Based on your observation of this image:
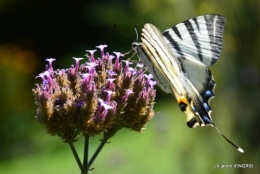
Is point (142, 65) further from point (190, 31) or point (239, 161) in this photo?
point (239, 161)

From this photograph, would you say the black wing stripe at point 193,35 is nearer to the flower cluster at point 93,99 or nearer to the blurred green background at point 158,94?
the flower cluster at point 93,99

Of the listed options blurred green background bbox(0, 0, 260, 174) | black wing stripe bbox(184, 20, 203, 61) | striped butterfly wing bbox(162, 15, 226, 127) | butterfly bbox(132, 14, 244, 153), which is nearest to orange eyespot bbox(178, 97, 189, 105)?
butterfly bbox(132, 14, 244, 153)

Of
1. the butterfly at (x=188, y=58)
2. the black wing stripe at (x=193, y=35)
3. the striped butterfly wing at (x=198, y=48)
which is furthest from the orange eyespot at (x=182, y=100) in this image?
the black wing stripe at (x=193, y=35)

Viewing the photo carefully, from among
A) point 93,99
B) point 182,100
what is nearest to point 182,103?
point 182,100

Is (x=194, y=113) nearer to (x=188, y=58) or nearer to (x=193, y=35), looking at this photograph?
(x=188, y=58)

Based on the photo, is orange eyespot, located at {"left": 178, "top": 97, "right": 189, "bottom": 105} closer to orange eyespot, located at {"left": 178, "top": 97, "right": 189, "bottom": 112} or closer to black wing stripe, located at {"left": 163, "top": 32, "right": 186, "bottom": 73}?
orange eyespot, located at {"left": 178, "top": 97, "right": 189, "bottom": 112}

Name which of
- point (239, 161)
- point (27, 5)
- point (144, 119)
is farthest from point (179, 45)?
point (27, 5)

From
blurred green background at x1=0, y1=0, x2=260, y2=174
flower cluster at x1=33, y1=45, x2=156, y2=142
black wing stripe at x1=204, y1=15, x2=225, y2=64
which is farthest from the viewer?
blurred green background at x1=0, y1=0, x2=260, y2=174

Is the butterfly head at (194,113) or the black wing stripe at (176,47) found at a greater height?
the black wing stripe at (176,47)
